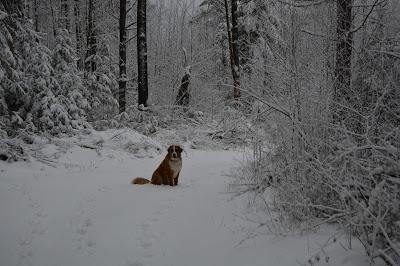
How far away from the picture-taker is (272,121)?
5688 mm

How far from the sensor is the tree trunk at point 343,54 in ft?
16.7

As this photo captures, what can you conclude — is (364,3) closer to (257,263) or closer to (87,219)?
(257,263)

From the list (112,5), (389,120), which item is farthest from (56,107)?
(112,5)

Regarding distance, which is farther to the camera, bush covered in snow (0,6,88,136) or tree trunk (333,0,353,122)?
bush covered in snow (0,6,88,136)

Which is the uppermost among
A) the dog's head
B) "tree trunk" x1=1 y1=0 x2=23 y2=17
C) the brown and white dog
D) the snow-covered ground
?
"tree trunk" x1=1 y1=0 x2=23 y2=17

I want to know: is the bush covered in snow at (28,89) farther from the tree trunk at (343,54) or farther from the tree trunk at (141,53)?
the tree trunk at (343,54)

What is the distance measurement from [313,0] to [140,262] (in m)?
5.61

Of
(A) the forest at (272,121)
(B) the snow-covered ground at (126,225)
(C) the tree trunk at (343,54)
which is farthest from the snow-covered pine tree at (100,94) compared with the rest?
(C) the tree trunk at (343,54)

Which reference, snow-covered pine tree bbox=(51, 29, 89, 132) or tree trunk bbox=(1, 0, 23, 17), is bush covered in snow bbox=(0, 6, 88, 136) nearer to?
snow-covered pine tree bbox=(51, 29, 89, 132)

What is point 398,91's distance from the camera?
4043mm

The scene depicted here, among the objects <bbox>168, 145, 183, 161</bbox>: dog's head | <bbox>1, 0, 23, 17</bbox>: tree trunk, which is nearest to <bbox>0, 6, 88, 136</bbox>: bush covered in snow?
<bbox>1, 0, 23, 17</bbox>: tree trunk

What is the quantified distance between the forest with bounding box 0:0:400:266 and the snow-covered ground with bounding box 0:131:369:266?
0.22 ft

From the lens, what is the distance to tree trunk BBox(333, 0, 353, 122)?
16.7 feet

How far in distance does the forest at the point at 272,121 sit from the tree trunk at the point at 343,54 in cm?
3
